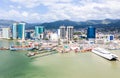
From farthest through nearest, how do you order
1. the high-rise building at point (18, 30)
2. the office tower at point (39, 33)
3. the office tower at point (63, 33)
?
the high-rise building at point (18, 30) < the office tower at point (39, 33) < the office tower at point (63, 33)

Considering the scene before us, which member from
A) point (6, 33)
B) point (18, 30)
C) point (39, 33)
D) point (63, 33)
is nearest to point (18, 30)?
point (18, 30)

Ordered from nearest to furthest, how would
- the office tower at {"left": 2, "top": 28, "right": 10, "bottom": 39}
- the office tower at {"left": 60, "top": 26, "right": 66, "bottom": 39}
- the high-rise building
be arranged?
1. the office tower at {"left": 60, "top": 26, "right": 66, "bottom": 39}
2. the high-rise building
3. the office tower at {"left": 2, "top": 28, "right": 10, "bottom": 39}

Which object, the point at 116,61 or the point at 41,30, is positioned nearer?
the point at 116,61

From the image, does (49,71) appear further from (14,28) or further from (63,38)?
(14,28)

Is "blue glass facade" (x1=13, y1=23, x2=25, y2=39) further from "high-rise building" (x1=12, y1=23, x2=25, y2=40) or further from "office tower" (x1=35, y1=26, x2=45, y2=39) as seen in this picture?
"office tower" (x1=35, y1=26, x2=45, y2=39)

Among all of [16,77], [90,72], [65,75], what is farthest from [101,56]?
[16,77]

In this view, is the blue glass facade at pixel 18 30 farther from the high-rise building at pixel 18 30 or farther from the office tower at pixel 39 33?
the office tower at pixel 39 33

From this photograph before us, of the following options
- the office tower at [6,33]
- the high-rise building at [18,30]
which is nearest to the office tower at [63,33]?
the high-rise building at [18,30]

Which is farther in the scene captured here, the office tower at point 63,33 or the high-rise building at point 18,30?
the high-rise building at point 18,30

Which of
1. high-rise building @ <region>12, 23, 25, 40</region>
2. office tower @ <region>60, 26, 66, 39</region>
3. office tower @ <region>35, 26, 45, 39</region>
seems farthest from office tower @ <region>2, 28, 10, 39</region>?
office tower @ <region>60, 26, 66, 39</region>

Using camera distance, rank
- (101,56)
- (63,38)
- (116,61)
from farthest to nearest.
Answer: (63,38) → (101,56) → (116,61)

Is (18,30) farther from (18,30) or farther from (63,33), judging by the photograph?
(63,33)
